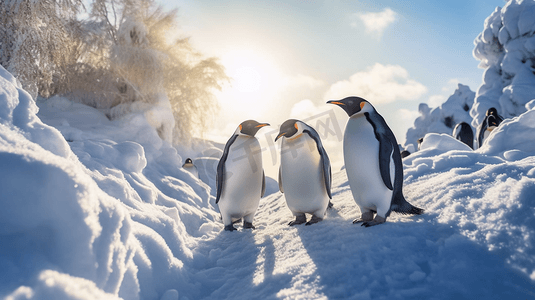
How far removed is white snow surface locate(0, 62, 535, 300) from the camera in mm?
890

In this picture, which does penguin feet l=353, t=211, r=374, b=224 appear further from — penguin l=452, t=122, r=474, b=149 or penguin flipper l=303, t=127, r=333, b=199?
penguin l=452, t=122, r=474, b=149

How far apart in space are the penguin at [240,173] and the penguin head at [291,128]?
294 millimetres

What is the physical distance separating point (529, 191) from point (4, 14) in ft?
22.9

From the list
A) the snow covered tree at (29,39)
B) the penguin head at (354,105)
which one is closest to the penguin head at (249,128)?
the penguin head at (354,105)

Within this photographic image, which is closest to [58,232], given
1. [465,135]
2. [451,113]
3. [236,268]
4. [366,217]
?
[236,268]

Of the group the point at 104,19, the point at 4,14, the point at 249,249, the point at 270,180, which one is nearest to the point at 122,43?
the point at 104,19

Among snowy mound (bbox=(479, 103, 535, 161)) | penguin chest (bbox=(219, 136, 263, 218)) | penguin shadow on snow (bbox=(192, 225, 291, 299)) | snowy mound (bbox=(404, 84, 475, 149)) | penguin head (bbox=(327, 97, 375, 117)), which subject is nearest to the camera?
penguin shadow on snow (bbox=(192, 225, 291, 299))

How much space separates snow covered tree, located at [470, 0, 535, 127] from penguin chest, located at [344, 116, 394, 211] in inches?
607

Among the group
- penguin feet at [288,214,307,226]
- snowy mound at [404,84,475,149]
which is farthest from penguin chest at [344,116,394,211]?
snowy mound at [404,84,475,149]

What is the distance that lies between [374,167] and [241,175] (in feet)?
4.30

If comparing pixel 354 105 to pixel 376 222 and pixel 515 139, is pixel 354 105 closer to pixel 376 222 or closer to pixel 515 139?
pixel 376 222

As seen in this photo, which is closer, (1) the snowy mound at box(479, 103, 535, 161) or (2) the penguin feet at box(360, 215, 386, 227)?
(2) the penguin feet at box(360, 215, 386, 227)

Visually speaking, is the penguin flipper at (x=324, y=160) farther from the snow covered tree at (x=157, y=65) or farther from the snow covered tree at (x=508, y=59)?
the snow covered tree at (x=508, y=59)

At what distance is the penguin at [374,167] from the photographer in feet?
6.41
